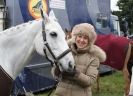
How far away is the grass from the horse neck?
13.2 feet

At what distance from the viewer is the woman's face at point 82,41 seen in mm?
Result: 4184

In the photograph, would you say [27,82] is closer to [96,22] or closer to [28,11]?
[28,11]

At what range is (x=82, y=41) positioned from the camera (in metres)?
4.19

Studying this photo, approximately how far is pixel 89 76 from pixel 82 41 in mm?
369

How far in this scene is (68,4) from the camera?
30.8 ft

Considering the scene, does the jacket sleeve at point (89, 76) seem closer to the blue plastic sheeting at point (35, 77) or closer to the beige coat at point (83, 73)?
the beige coat at point (83, 73)

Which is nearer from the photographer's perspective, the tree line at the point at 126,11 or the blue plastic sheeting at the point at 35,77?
the blue plastic sheeting at the point at 35,77

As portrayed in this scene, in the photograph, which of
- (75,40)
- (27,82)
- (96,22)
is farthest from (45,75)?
(75,40)

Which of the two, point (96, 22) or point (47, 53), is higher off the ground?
point (47, 53)

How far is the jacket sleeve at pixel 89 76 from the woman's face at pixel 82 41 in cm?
19

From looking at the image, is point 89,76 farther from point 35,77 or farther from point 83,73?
point 35,77

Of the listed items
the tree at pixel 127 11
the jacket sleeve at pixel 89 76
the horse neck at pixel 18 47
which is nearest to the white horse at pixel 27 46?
the horse neck at pixel 18 47

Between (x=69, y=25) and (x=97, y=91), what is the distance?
5.74ft

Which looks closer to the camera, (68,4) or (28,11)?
(28,11)
